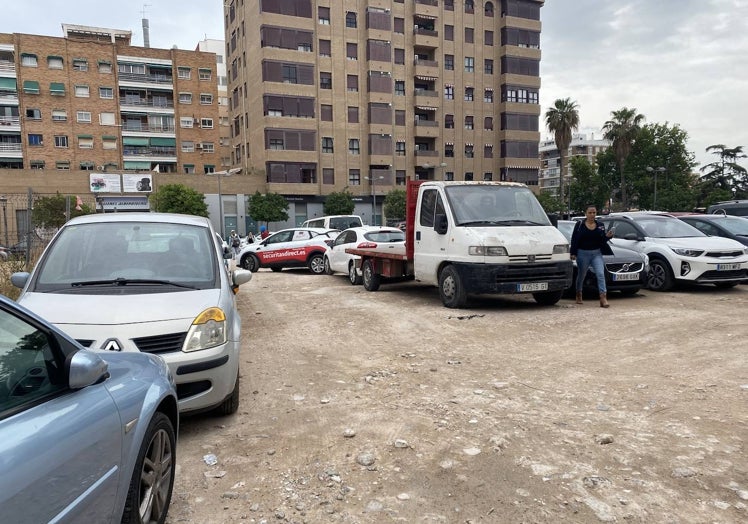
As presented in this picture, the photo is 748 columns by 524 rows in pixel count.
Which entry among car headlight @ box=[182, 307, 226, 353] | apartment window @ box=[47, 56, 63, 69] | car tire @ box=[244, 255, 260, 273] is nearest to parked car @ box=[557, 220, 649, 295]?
car headlight @ box=[182, 307, 226, 353]

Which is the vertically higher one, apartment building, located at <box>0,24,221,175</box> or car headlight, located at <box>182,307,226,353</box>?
apartment building, located at <box>0,24,221,175</box>

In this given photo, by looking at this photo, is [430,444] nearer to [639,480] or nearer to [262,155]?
[639,480]

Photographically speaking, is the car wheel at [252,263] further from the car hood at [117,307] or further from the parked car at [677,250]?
the car hood at [117,307]

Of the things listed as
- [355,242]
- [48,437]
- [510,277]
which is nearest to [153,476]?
[48,437]

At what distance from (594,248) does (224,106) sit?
73.4 m

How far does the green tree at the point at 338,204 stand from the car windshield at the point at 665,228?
41.7 m

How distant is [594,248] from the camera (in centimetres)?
984

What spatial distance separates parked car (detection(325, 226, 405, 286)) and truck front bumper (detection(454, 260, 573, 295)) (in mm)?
3476

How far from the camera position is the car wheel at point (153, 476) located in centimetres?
242

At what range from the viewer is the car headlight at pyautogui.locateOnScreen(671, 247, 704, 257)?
1097 centimetres

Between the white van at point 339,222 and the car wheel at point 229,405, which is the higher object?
the white van at point 339,222

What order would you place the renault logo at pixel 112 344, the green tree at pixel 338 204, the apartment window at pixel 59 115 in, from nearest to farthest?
the renault logo at pixel 112 344 < the green tree at pixel 338 204 < the apartment window at pixel 59 115

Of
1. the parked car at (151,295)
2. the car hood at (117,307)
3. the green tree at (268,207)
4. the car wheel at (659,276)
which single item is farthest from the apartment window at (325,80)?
the car hood at (117,307)

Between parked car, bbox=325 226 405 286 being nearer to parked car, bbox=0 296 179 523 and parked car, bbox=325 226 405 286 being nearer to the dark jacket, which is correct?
the dark jacket
